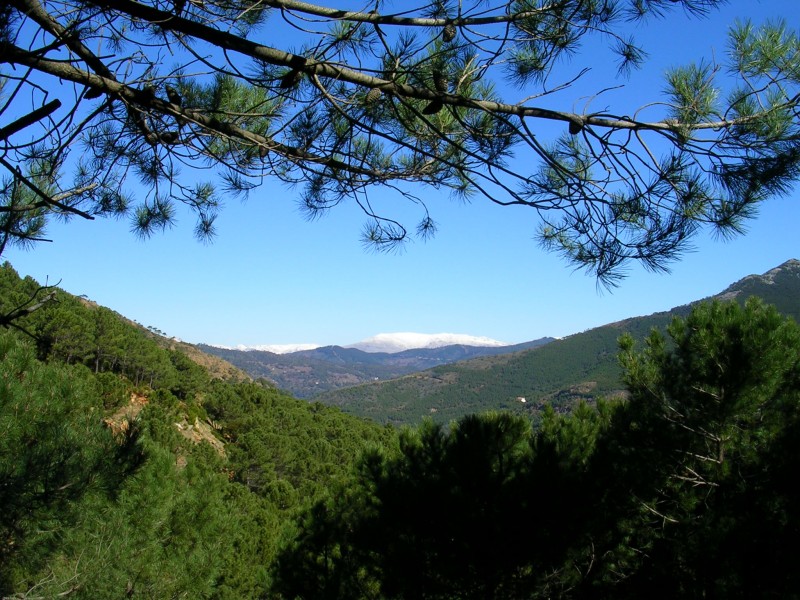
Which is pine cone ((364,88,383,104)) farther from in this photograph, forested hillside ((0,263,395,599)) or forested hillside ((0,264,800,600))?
forested hillside ((0,264,800,600))

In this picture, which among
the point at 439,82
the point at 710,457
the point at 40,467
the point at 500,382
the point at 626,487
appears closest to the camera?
the point at 439,82

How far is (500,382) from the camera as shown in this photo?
124625 mm

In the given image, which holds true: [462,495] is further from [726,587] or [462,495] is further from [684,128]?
[684,128]

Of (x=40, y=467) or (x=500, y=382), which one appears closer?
(x=40, y=467)

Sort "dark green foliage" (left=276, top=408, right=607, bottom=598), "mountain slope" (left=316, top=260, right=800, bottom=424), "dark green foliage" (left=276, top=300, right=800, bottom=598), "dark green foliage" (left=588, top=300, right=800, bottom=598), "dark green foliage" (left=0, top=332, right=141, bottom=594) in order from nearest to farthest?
"dark green foliage" (left=0, top=332, right=141, bottom=594) < "dark green foliage" (left=588, top=300, right=800, bottom=598) < "dark green foliage" (left=276, top=300, right=800, bottom=598) < "dark green foliage" (left=276, top=408, right=607, bottom=598) < "mountain slope" (left=316, top=260, right=800, bottom=424)

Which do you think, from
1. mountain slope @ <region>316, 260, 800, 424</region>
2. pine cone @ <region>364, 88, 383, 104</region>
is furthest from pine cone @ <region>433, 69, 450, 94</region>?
mountain slope @ <region>316, 260, 800, 424</region>

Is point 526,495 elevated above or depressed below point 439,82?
below

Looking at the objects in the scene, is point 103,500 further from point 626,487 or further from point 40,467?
point 626,487

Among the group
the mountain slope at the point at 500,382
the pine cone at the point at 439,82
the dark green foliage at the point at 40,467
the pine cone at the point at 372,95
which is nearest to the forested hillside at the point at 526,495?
the dark green foliage at the point at 40,467

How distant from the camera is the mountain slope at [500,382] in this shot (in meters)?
99.3

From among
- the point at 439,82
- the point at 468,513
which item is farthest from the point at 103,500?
the point at 439,82

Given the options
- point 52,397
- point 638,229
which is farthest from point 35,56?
point 52,397

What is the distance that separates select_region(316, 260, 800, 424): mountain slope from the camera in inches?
3910

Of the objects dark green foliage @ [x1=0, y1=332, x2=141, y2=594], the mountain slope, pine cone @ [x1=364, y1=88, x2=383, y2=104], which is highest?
pine cone @ [x1=364, y1=88, x2=383, y2=104]
